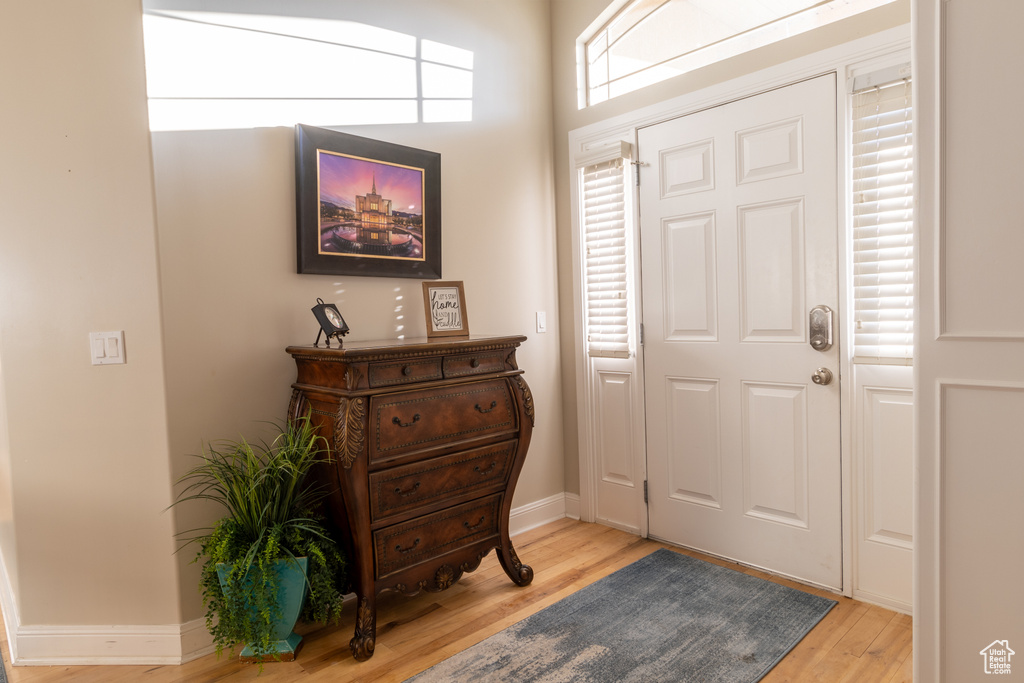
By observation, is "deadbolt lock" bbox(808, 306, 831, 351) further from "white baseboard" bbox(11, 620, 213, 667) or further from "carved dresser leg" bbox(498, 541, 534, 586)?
"white baseboard" bbox(11, 620, 213, 667)

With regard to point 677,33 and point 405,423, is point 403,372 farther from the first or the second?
point 677,33

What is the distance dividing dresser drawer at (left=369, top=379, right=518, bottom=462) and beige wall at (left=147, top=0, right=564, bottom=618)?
0.52 meters

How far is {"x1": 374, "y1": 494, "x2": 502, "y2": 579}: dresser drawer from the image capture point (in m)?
2.15

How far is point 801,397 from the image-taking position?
8.14 ft

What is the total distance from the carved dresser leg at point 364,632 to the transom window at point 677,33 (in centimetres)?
263

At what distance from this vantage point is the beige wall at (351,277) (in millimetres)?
2115

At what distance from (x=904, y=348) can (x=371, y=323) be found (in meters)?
2.09

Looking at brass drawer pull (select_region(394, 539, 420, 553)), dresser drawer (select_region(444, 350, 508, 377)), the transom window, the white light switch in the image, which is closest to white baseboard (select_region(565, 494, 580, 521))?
dresser drawer (select_region(444, 350, 508, 377))

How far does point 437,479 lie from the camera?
2271 mm

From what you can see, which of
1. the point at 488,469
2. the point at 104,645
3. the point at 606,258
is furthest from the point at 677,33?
the point at 104,645

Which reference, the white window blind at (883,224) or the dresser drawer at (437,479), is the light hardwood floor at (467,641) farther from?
the white window blind at (883,224)

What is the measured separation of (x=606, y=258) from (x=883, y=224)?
126 centimetres

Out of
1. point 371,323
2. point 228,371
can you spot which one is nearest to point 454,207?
point 371,323

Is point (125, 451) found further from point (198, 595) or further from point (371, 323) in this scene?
point (371, 323)
